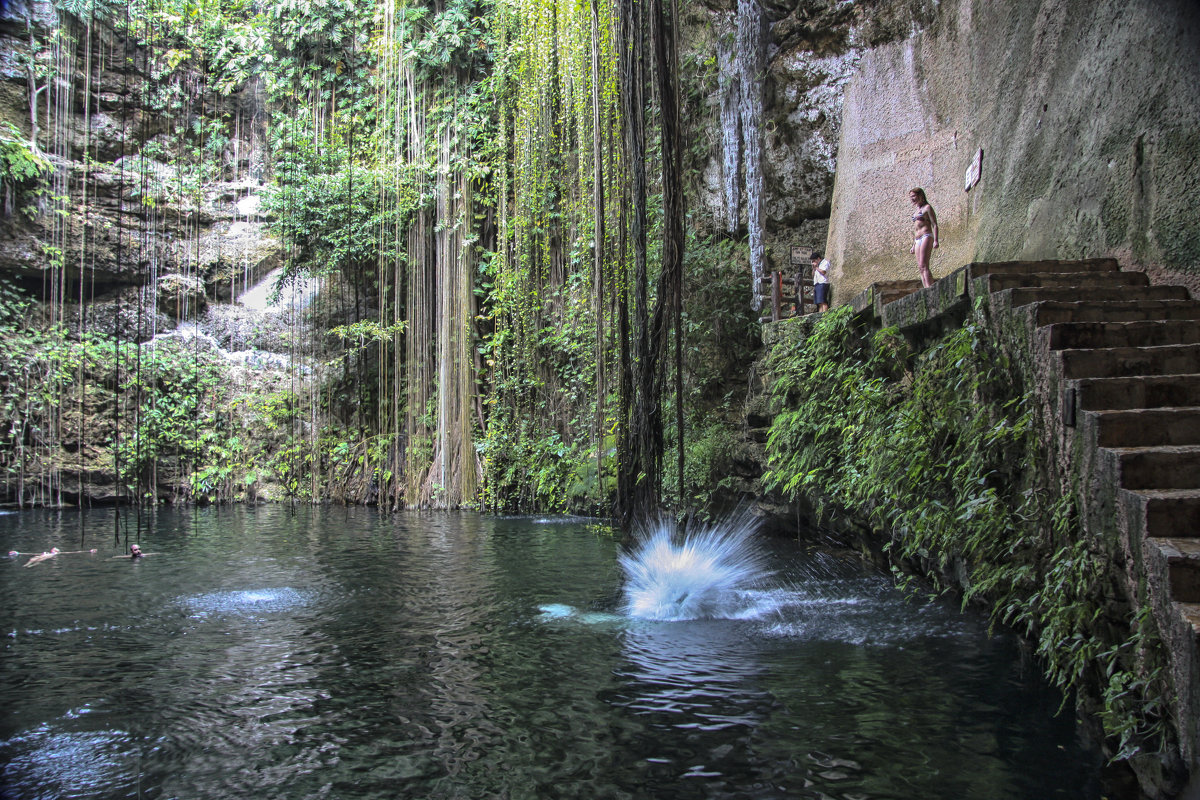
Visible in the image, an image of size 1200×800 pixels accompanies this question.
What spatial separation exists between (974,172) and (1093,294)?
298 cm

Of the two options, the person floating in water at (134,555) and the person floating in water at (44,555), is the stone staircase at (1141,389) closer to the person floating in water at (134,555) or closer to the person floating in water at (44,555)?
the person floating in water at (134,555)

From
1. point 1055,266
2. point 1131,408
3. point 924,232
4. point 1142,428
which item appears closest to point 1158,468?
point 1142,428

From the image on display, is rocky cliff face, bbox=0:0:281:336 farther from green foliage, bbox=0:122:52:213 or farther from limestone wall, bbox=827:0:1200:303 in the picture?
limestone wall, bbox=827:0:1200:303

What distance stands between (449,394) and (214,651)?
773cm

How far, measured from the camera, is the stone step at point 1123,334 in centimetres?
311

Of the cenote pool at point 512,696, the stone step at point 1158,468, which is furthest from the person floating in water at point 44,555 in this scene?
the stone step at point 1158,468

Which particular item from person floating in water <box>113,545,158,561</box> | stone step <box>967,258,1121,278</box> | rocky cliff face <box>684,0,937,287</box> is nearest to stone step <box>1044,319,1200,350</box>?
stone step <box>967,258,1121,278</box>

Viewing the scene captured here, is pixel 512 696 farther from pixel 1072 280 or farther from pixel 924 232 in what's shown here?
pixel 924 232

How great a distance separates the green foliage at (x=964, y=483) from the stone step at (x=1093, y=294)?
0.27m

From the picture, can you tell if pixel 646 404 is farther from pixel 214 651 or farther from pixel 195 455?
pixel 195 455

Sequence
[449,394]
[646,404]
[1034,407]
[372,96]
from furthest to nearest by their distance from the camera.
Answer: [372,96] < [449,394] < [646,404] < [1034,407]

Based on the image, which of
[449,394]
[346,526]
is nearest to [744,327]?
[449,394]

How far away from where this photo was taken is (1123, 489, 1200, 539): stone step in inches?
88.4

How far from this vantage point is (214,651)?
421cm
